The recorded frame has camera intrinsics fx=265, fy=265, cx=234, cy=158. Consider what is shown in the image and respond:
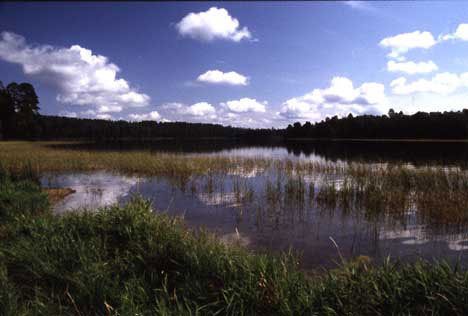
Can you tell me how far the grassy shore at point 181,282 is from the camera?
3512 mm

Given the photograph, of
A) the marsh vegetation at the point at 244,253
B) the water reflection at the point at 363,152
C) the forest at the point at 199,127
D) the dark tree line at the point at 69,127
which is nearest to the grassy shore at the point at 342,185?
the marsh vegetation at the point at 244,253

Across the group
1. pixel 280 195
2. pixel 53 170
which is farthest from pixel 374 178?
pixel 53 170

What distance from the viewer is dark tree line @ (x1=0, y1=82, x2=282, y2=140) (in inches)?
2869

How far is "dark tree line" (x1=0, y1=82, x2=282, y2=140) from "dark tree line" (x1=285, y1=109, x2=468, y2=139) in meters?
66.1

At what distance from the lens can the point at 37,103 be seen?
7794 centimetres

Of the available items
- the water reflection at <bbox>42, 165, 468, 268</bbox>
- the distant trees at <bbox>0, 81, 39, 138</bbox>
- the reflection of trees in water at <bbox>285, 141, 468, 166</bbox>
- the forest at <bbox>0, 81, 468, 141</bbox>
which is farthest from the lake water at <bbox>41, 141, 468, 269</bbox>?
the forest at <bbox>0, 81, 468, 141</bbox>

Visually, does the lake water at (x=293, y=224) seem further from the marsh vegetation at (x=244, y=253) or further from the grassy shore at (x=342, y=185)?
the grassy shore at (x=342, y=185)

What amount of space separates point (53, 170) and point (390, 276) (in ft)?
86.2

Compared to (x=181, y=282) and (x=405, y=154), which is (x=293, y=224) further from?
(x=405, y=154)

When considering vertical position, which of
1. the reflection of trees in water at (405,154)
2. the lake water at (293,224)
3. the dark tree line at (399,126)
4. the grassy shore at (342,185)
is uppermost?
the dark tree line at (399,126)

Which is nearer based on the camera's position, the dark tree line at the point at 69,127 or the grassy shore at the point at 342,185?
the grassy shore at the point at 342,185

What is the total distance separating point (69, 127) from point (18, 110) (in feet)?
194

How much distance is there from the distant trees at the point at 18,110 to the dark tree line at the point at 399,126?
10650 cm

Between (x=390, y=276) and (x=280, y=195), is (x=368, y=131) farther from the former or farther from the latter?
(x=390, y=276)
